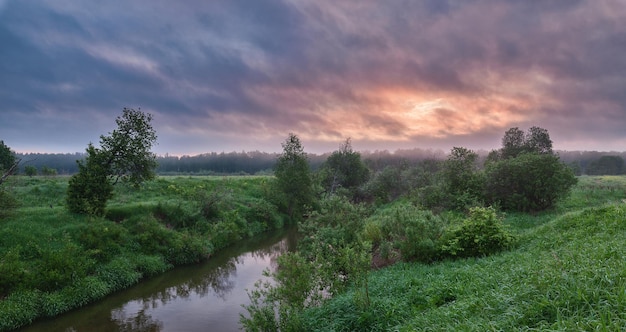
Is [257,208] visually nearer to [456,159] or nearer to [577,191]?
[456,159]

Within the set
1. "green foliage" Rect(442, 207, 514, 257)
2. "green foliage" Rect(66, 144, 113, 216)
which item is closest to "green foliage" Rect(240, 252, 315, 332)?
"green foliage" Rect(442, 207, 514, 257)

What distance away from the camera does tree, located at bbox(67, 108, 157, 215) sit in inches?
882

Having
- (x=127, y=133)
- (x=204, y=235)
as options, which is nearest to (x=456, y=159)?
(x=204, y=235)

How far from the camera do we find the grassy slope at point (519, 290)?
17.0ft

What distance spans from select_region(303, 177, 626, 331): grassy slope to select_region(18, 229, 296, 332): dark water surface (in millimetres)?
7348

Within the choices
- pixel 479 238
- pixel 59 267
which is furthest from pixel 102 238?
pixel 479 238

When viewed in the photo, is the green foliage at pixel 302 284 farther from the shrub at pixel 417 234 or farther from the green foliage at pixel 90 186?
the green foliage at pixel 90 186

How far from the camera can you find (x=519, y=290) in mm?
6488

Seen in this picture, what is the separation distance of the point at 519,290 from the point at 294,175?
3664cm

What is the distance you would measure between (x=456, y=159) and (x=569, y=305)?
25.4 m

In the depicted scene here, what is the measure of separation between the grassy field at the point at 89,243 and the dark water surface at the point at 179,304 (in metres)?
0.92

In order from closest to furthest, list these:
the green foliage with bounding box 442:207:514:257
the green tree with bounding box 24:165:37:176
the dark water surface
A: the green foliage with bounding box 442:207:514:257, the dark water surface, the green tree with bounding box 24:165:37:176

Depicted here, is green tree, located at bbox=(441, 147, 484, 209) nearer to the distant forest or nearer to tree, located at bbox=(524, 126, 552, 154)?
tree, located at bbox=(524, 126, 552, 154)

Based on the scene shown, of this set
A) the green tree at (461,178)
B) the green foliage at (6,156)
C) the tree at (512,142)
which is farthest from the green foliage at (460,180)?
the green foliage at (6,156)
